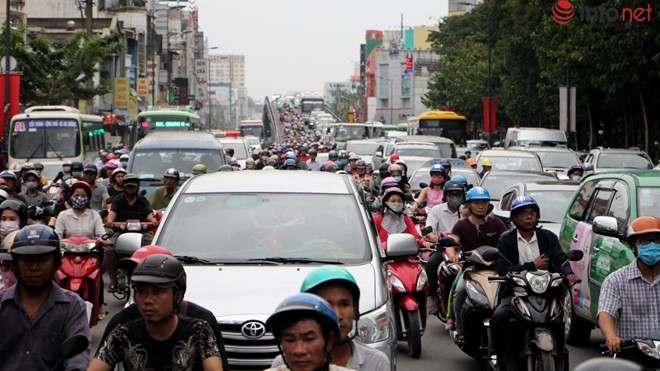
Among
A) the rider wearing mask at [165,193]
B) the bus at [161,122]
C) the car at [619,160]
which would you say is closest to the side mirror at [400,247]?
the rider wearing mask at [165,193]

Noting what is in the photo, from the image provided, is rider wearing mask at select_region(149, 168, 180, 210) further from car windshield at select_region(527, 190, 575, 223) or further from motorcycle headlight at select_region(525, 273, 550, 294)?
motorcycle headlight at select_region(525, 273, 550, 294)

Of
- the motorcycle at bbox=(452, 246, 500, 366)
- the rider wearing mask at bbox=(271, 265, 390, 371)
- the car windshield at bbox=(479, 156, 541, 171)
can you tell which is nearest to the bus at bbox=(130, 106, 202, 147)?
the car windshield at bbox=(479, 156, 541, 171)

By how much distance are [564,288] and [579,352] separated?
309 centimetres

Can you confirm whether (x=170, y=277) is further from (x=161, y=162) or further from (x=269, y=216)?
(x=161, y=162)

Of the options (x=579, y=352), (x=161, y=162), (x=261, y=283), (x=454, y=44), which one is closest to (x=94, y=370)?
(x=261, y=283)

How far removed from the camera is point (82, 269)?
12828 millimetres

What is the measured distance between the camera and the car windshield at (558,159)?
110 feet

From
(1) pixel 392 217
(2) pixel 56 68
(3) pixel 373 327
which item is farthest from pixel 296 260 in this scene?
(2) pixel 56 68

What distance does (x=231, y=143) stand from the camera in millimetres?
38875

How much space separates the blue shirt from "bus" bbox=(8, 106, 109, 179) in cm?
3111

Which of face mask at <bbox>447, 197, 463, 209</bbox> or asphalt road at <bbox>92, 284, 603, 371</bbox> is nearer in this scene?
asphalt road at <bbox>92, 284, 603, 371</bbox>

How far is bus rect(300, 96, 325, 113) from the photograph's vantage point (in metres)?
163

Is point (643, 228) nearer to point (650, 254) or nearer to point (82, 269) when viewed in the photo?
point (650, 254)

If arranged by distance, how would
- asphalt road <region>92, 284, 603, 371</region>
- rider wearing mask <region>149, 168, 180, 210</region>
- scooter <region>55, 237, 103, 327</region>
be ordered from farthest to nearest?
rider wearing mask <region>149, 168, 180, 210</region> < scooter <region>55, 237, 103, 327</region> < asphalt road <region>92, 284, 603, 371</region>
